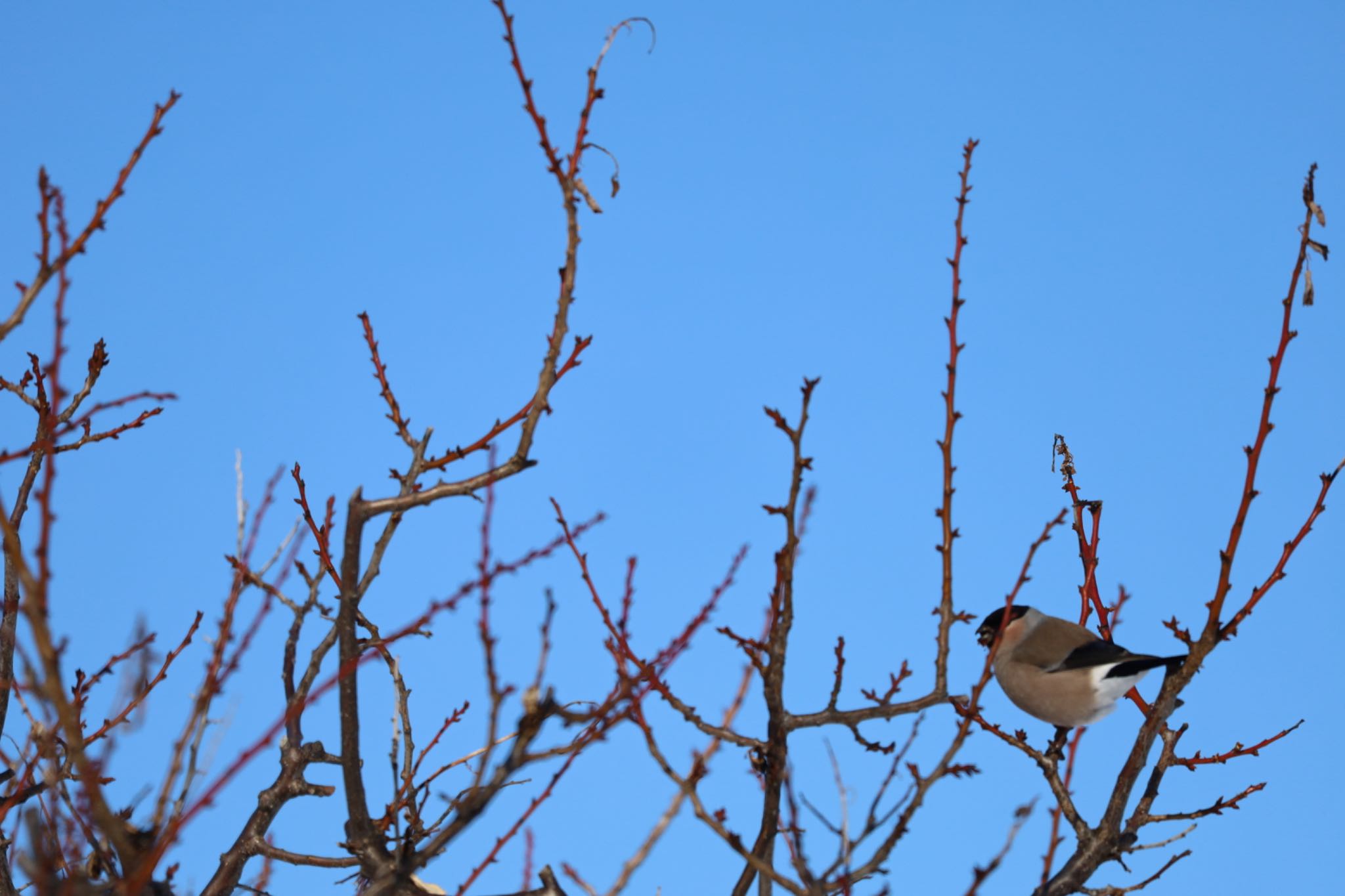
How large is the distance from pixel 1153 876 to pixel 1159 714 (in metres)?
0.55

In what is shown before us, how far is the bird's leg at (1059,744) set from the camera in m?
4.50

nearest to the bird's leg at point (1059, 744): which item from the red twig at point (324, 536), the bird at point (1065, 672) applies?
the bird at point (1065, 672)

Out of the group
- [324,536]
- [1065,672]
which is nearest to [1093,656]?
[1065,672]

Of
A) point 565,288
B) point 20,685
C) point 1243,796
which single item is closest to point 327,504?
point 20,685

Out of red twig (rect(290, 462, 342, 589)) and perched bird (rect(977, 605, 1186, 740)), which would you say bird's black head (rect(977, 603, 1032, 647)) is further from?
red twig (rect(290, 462, 342, 589))

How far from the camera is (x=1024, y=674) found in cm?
525

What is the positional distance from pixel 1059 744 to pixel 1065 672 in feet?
1.00

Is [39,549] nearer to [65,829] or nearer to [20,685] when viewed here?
[65,829]

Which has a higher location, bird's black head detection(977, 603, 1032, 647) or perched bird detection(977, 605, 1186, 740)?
bird's black head detection(977, 603, 1032, 647)

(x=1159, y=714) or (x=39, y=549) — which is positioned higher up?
(x=1159, y=714)

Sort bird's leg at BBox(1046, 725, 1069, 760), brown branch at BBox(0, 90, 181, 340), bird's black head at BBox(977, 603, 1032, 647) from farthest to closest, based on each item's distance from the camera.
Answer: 1. bird's black head at BBox(977, 603, 1032, 647)
2. bird's leg at BBox(1046, 725, 1069, 760)
3. brown branch at BBox(0, 90, 181, 340)

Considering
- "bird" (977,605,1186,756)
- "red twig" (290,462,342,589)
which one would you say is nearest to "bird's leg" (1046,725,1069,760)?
"bird" (977,605,1186,756)

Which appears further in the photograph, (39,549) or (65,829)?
(65,829)

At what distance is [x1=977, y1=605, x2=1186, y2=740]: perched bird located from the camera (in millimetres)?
4820
